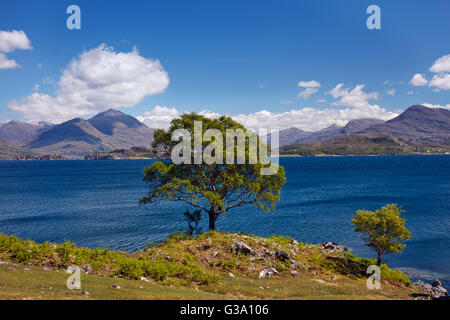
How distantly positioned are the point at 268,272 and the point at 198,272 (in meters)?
9.04

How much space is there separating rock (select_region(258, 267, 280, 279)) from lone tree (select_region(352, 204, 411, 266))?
1514 cm

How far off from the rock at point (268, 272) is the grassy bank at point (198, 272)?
0.25 meters

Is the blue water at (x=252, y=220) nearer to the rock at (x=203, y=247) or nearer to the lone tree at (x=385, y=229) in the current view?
the lone tree at (x=385, y=229)

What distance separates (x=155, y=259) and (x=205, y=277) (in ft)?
27.4

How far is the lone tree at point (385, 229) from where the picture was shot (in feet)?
119

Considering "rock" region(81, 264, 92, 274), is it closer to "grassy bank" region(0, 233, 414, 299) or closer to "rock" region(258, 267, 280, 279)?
"grassy bank" region(0, 233, 414, 299)

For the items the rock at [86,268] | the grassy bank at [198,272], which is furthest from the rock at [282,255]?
the rock at [86,268]

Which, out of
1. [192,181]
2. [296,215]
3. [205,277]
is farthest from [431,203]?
[205,277]

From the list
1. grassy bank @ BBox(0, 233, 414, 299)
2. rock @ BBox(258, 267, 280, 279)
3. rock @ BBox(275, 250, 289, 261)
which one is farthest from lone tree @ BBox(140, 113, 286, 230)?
rock @ BBox(258, 267, 280, 279)

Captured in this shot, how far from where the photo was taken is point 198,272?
25906 mm

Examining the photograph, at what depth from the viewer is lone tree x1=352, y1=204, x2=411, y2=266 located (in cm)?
3638

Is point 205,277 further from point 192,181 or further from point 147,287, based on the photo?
point 192,181

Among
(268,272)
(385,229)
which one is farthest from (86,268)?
(385,229)

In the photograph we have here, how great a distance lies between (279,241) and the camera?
1506 inches
